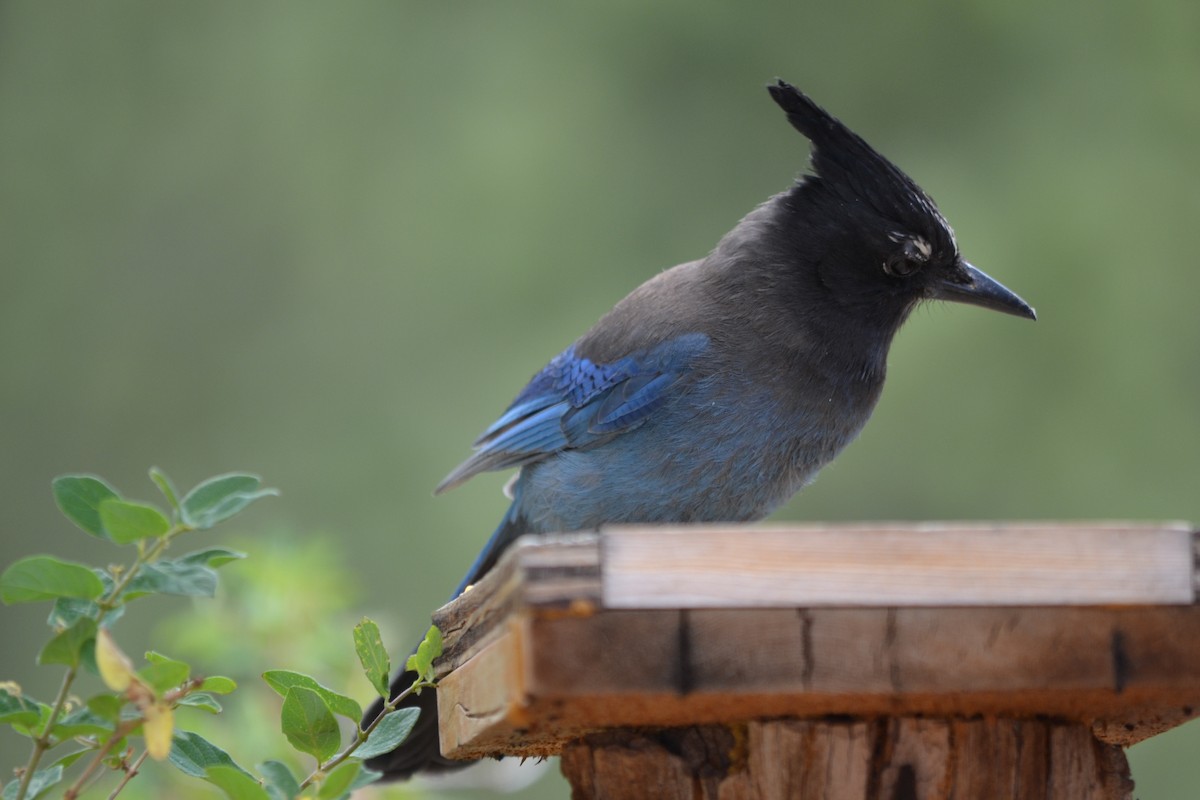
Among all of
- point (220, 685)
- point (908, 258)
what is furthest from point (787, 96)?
point (220, 685)

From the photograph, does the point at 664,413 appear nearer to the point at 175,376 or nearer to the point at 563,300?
the point at 563,300

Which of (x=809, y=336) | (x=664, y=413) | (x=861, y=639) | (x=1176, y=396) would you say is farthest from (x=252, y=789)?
(x=1176, y=396)

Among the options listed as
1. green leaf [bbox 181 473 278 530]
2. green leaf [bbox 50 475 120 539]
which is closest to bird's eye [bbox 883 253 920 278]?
green leaf [bbox 181 473 278 530]

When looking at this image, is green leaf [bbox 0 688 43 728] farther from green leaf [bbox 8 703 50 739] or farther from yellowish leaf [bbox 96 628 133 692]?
yellowish leaf [bbox 96 628 133 692]

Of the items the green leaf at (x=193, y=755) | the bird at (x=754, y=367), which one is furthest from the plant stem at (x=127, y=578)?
the bird at (x=754, y=367)

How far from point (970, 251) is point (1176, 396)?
3.51 feet

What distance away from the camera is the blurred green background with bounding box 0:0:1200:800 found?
6375 millimetres

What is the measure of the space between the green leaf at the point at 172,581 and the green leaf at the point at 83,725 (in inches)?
4.7

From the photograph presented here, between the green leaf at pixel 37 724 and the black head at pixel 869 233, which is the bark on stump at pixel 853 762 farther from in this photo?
the black head at pixel 869 233

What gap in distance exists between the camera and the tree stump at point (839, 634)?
148 cm

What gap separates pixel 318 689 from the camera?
1.71 metres

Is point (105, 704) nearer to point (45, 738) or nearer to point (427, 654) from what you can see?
point (45, 738)

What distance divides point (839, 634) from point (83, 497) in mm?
767

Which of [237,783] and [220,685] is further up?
[220,685]
